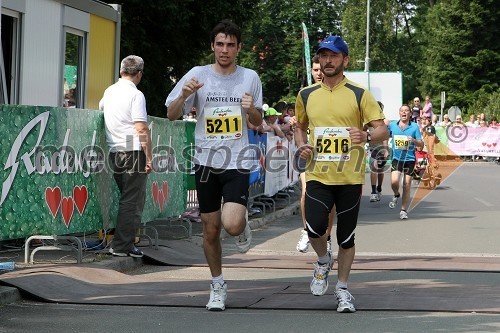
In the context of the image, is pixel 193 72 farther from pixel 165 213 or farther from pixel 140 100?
pixel 165 213

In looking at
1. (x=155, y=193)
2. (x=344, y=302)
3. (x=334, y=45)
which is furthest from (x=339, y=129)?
(x=155, y=193)

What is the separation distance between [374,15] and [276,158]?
75378 mm

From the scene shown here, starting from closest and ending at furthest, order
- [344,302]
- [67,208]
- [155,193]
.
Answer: [344,302] < [67,208] < [155,193]

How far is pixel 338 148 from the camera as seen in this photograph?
8984mm

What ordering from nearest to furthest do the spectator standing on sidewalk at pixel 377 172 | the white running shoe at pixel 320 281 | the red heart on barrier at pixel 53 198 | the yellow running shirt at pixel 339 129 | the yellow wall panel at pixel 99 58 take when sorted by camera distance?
the yellow running shirt at pixel 339 129, the white running shoe at pixel 320 281, the red heart on barrier at pixel 53 198, the yellow wall panel at pixel 99 58, the spectator standing on sidewalk at pixel 377 172

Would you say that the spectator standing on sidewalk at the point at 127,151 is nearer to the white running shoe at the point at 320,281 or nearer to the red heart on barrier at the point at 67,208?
the red heart on barrier at the point at 67,208

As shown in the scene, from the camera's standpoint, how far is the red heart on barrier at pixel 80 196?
1142 cm

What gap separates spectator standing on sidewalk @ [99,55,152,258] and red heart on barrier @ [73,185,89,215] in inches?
22.2

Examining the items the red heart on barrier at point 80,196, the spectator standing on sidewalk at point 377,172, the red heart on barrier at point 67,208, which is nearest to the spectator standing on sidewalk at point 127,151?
the red heart on barrier at point 80,196

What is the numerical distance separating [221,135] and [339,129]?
0.92 meters

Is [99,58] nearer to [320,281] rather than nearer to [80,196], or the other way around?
[80,196]

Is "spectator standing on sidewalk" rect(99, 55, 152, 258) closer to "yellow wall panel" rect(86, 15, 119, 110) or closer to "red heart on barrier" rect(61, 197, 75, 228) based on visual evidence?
"red heart on barrier" rect(61, 197, 75, 228)

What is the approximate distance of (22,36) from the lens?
1284 cm

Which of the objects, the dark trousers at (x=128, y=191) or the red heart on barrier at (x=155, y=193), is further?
the red heart on barrier at (x=155, y=193)
